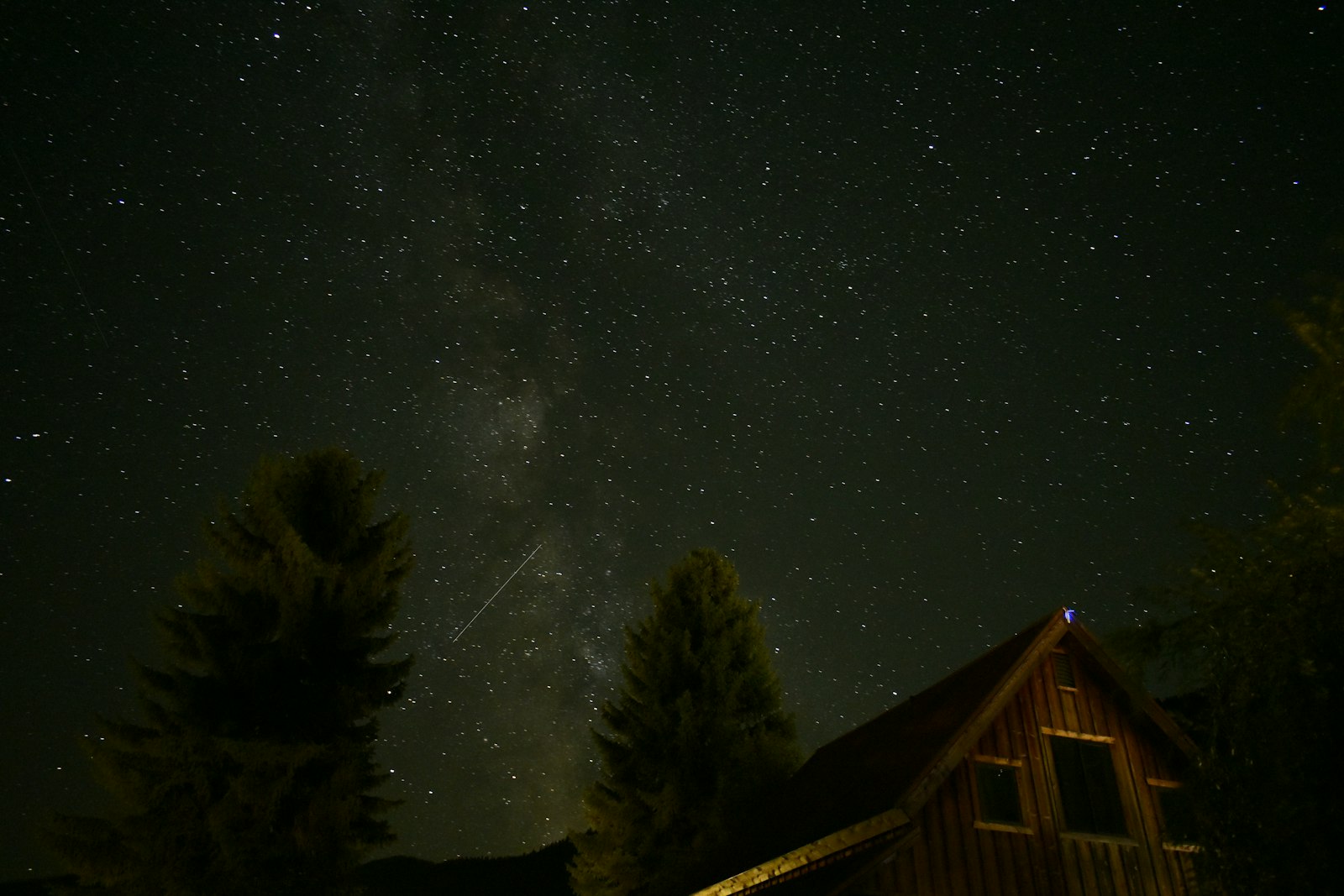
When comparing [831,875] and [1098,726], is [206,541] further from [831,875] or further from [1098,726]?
[1098,726]

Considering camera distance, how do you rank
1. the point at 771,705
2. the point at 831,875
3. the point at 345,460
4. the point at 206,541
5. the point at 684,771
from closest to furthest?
1. the point at 831,875
2. the point at 206,541
3. the point at 345,460
4. the point at 684,771
5. the point at 771,705

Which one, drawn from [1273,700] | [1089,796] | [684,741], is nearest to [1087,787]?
[1089,796]

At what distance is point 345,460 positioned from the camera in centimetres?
2112

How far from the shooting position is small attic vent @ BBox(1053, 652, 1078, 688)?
15766mm

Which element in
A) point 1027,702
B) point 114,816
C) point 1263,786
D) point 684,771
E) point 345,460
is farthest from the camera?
point 684,771

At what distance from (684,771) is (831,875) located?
34.9 ft

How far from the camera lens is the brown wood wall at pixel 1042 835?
1343cm

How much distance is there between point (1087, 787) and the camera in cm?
1516

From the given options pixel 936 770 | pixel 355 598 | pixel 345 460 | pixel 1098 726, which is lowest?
pixel 936 770

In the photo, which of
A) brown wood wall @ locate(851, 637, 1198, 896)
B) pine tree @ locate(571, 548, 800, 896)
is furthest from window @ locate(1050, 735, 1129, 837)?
pine tree @ locate(571, 548, 800, 896)

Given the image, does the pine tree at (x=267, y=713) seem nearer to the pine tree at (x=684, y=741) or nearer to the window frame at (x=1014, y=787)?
the pine tree at (x=684, y=741)

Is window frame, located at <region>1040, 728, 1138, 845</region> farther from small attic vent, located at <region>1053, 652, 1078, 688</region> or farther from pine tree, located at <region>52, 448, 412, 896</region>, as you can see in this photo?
pine tree, located at <region>52, 448, 412, 896</region>

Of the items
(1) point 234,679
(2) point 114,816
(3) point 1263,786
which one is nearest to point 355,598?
(1) point 234,679

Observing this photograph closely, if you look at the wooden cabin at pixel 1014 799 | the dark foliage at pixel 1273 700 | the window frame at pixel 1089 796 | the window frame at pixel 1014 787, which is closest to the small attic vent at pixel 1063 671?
the wooden cabin at pixel 1014 799
